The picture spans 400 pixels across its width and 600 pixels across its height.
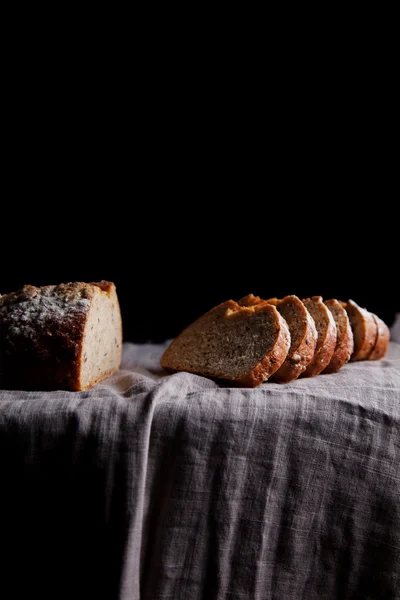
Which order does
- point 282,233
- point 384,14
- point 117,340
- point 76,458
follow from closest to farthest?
1. point 76,458
2. point 117,340
3. point 384,14
4. point 282,233

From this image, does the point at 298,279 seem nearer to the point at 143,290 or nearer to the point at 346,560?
the point at 143,290

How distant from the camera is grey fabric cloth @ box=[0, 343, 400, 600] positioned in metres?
1.71

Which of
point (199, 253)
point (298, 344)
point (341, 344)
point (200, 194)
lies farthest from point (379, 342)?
point (200, 194)

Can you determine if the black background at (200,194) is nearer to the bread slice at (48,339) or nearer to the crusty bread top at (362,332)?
the crusty bread top at (362,332)

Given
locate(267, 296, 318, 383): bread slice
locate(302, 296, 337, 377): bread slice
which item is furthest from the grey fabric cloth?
locate(302, 296, 337, 377): bread slice

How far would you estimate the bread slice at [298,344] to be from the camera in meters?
2.31

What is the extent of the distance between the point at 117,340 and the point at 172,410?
959mm

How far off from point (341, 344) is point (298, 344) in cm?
37

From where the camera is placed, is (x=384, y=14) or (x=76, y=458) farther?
(x=384, y=14)

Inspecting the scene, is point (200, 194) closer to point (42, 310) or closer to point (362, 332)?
point (362, 332)

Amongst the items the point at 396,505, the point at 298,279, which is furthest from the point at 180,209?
the point at 396,505

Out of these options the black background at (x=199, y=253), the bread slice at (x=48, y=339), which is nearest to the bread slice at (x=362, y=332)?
the black background at (x=199, y=253)

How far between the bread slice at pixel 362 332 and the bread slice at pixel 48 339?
4.55 feet

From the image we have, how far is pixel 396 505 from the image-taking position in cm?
185
